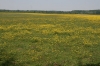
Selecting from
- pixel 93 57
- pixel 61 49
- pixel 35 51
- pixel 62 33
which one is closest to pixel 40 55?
pixel 35 51

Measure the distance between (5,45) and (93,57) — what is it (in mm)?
7668

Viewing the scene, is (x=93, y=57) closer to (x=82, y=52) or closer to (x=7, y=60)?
(x=82, y=52)

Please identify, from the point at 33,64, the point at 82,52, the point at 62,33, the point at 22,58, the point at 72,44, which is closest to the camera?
the point at 33,64

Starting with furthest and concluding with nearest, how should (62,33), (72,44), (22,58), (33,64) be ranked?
(62,33) → (72,44) → (22,58) → (33,64)

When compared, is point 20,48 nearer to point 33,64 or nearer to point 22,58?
point 22,58

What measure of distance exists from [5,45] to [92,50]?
748 centimetres

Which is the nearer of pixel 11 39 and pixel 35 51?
pixel 35 51

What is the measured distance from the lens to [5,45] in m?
17.2

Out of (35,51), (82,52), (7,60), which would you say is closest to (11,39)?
(35,51)

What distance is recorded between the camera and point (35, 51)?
15.4m

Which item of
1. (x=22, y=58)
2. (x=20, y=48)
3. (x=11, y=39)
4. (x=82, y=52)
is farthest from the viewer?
(x=11, y=39)

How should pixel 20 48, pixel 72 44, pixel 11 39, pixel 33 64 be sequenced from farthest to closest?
pixel 11 39 < pixel 72 44 < pixel 20 48 < pixel 33 64

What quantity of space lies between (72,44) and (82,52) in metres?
2.70

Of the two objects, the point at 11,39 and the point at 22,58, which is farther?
the point at 11,39
